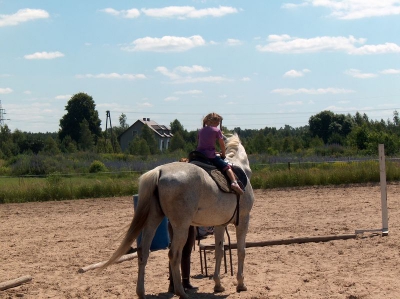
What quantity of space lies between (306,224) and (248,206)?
18.8 feet

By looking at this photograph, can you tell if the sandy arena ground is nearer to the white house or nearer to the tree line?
the tree line

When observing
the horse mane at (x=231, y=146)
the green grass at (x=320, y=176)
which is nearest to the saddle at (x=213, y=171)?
the horse mane at (x=231, y=146)

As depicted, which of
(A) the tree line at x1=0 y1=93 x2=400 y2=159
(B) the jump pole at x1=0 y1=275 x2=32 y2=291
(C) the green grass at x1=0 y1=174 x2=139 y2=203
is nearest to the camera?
(B) the jump pole at x1=0 y1=275 x2=32 y2=291

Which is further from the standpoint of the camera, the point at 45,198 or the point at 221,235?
the point at 45,198

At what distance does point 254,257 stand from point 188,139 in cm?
5497

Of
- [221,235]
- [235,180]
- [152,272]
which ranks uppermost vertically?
[235,180]

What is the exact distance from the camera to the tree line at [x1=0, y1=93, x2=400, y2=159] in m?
40.2

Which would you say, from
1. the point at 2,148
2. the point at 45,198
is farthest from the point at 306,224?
the point at 2,148

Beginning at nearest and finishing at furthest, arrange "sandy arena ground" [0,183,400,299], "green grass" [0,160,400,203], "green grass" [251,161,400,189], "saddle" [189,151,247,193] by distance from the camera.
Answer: "saddle" [189,151,247,193] < "sandy arena ground" [0,183,400,299] < "green grass" [0,160,400,203] < "green grass" [251,161,400,189]

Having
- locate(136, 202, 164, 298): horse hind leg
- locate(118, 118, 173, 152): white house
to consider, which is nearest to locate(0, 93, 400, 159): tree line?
locate(118, 118, 173, 152): white house

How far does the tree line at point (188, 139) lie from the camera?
132ft

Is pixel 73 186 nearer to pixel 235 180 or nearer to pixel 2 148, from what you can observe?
pixel 235 180

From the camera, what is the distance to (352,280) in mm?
7391

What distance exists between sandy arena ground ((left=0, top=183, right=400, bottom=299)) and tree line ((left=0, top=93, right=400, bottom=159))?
839 inches
